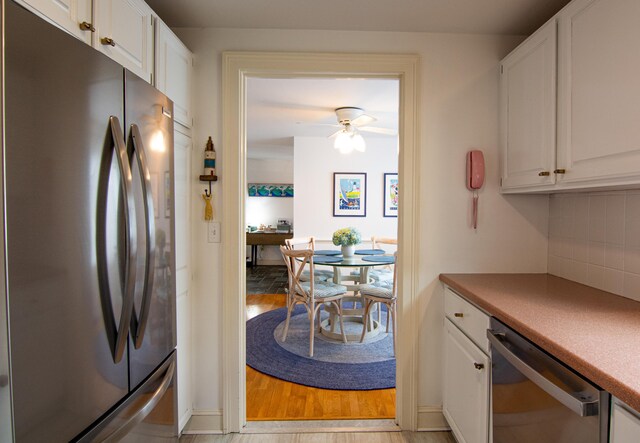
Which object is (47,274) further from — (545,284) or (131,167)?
(545,284)

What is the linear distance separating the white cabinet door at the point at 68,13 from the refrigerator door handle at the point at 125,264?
0.30 meters

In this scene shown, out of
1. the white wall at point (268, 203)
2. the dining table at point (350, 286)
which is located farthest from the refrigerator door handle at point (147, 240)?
the white wall at point (268, 203)

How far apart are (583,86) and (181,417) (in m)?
2.33

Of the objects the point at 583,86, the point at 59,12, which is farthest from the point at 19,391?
the point at 583,86

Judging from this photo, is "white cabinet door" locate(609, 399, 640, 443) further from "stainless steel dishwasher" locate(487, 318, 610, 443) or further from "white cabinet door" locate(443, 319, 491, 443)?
"white cabinet door" locate(443, 319, 491, 443)

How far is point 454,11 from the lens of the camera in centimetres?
173

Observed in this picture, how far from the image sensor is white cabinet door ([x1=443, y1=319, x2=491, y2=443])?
1.46m

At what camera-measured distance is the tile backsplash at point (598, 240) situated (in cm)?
145

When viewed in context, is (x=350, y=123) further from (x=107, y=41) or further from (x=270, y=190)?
(x=270, y=190)

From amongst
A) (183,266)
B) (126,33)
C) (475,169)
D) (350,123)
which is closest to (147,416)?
(183,266)

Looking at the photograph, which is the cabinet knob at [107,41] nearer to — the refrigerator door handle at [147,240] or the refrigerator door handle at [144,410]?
the refrigerator door handle at [147,240]

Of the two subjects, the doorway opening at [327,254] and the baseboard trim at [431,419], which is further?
the doorway opening at [327,254]

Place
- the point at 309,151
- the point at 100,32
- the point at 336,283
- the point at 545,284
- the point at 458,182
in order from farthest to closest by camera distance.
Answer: the point at 309,151 → the point at 336,283 → the point at 458,182 → the point at 545,284 → the point at 100,32

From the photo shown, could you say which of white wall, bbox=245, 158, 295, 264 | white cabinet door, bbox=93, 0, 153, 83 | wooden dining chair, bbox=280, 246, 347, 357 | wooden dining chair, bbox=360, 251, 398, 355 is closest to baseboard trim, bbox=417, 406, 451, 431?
wooden dining chair, bbox=360, 251, 398, 355
